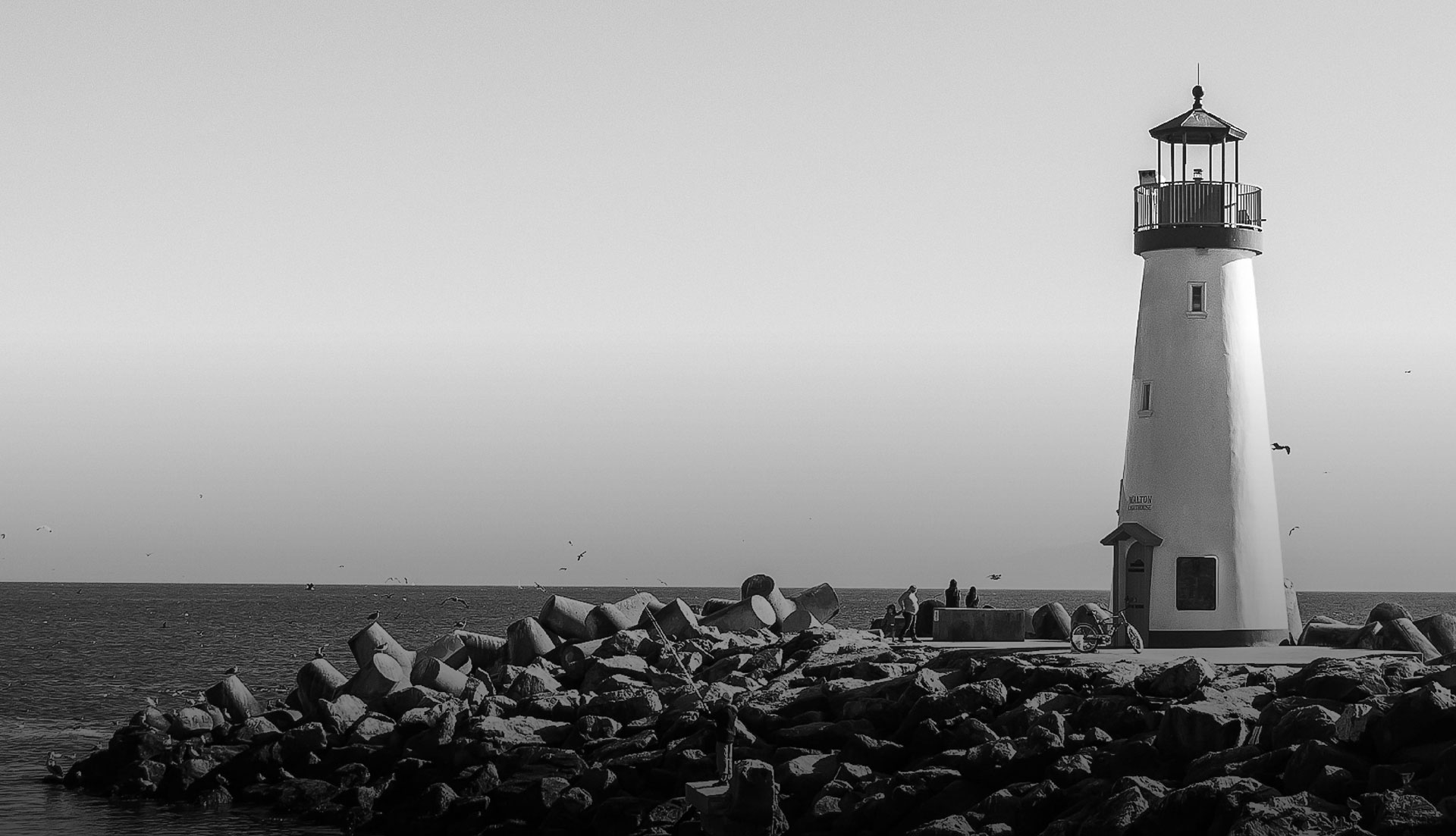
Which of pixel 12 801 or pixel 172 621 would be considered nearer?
pixel 12 801

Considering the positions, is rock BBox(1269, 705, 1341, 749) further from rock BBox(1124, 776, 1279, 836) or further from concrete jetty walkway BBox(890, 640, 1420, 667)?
concrete jetty walkway BBox(890, 640, 1420, 667)

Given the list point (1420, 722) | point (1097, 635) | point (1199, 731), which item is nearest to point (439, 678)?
point (1097, 635)

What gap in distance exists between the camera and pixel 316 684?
2800 centimetres

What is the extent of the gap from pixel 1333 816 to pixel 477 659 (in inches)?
742

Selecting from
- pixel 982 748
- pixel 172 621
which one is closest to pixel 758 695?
pixel 982 748

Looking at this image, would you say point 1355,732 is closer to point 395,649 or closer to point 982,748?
point 982,748

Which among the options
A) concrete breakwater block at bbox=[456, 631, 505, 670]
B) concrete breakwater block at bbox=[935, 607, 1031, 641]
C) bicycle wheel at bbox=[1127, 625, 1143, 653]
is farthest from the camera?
concrete breakwater block at bbox=[456, 631, 505, 670]

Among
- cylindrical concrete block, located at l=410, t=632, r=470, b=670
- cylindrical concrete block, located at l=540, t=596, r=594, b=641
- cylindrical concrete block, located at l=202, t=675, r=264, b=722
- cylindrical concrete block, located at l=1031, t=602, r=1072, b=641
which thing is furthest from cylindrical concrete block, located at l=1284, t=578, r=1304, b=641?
cylindrical concrete block, located at l=202, t=675, r=264, b=722

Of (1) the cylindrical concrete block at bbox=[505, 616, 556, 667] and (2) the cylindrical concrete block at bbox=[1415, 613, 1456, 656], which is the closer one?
(2) the cylindrical concrete block at bbox=[1415, 613, 1456, 656]

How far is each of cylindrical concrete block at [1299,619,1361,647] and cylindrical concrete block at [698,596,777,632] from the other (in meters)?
9.37

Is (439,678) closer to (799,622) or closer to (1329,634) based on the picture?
(799,622)

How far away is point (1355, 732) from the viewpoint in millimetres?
16484

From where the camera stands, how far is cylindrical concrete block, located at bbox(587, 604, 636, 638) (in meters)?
30.4

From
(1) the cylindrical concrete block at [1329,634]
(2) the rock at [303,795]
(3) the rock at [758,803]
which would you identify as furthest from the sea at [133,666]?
(1) the cylindrical concrete block at [1329,634]
